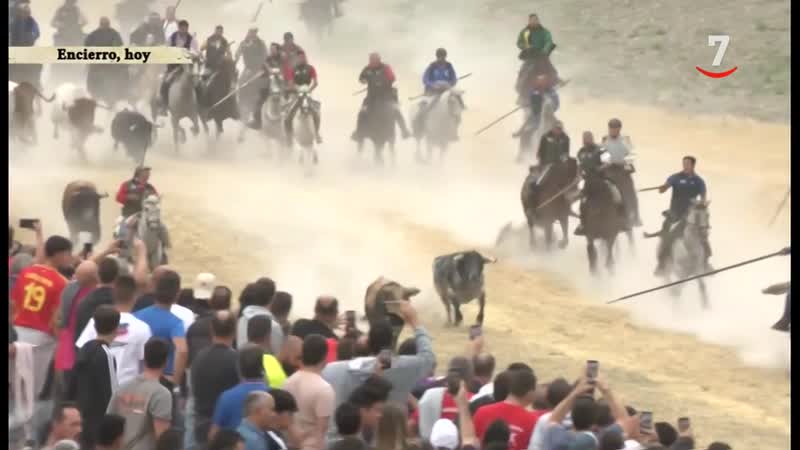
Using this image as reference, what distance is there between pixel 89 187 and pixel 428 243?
4.45m

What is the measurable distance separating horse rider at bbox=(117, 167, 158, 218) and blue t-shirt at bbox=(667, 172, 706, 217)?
5.57 m

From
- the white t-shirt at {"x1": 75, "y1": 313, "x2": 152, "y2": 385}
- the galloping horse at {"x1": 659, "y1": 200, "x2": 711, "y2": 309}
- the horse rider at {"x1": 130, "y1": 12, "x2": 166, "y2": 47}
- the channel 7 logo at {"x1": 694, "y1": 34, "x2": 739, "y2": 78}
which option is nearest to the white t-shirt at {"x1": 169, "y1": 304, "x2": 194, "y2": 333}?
the white t-shirt at {"x1": 75, "y1": 313, "x2": 152, "y2": 385}

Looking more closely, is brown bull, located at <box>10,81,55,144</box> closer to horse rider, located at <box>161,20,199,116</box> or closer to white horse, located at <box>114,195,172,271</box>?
horse rider, located at <box>161,20,199,116</box>

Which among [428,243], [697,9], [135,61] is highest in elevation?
[697,9]

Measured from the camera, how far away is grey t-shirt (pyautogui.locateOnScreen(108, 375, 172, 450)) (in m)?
13.5

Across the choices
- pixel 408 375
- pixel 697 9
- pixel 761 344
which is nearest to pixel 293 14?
pixel 697 9

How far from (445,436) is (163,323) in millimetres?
2312

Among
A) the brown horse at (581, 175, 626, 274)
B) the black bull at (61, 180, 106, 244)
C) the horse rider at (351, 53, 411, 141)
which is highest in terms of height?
the horse rider at (351, 53, 411, 141)

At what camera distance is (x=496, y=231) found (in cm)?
2845

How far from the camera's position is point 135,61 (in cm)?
3228

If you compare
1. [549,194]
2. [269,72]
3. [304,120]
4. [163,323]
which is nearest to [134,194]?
[549,194]

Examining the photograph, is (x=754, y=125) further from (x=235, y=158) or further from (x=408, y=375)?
(x=408, y=375)
